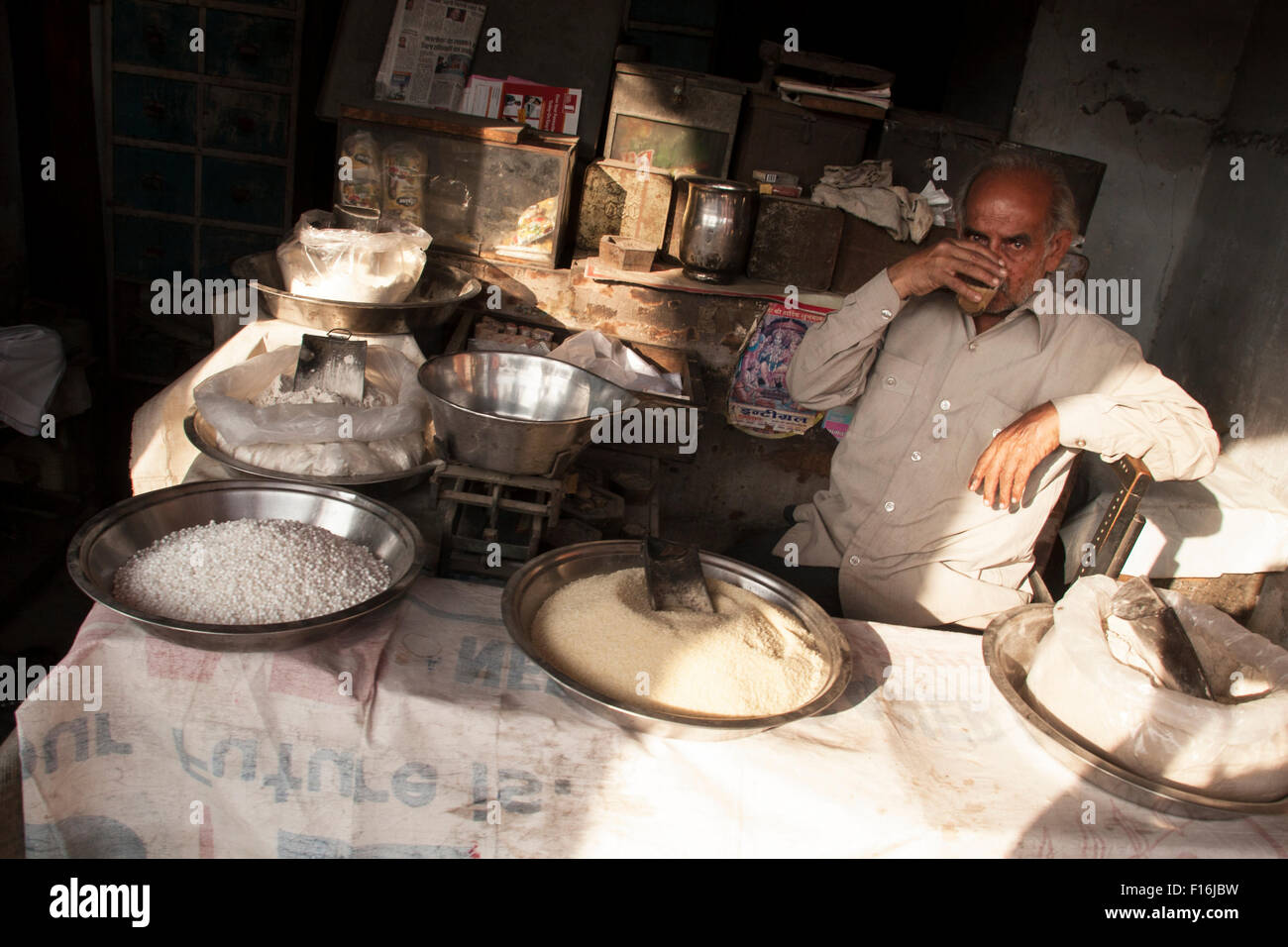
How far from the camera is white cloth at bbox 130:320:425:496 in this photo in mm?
2348

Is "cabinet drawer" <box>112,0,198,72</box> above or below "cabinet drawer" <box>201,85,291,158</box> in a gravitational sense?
above

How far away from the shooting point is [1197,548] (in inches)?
116

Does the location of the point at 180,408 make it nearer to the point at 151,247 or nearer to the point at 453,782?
the point at 453,782

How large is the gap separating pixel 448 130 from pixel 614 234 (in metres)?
0.76

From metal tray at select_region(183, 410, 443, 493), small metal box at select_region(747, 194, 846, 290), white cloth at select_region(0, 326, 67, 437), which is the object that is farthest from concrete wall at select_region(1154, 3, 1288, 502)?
white cloth at select_region(0, 326, 67, 437)

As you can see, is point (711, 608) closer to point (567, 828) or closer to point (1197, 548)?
point (567, 828)

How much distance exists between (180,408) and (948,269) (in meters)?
2.03

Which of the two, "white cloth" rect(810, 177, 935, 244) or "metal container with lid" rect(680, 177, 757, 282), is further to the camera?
"white cloth" rect(810, 177, 935, 244)

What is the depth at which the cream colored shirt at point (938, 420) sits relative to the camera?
2.31m

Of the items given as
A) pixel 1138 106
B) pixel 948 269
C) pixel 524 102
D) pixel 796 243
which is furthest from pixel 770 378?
pixel 1138 106

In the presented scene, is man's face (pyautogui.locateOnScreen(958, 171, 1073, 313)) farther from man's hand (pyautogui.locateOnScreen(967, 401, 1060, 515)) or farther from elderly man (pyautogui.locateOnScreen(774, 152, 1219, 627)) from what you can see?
man's hand (pyautogui.locateOnScreen(967, 401, 1060, 515))

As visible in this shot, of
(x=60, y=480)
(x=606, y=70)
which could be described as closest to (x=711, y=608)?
(x=606, y=70)

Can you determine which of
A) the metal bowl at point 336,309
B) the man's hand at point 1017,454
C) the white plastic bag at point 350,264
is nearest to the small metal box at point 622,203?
the metal bowl at point 336,309

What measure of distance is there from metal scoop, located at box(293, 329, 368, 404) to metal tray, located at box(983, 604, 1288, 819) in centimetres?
157
